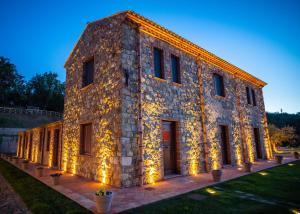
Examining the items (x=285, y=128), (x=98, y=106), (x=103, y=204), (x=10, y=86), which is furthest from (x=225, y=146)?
(x=10, y=86)

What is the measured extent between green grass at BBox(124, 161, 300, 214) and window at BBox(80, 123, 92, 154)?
5134 millimetres

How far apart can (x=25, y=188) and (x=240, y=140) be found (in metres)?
12.0

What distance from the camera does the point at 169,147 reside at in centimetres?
805

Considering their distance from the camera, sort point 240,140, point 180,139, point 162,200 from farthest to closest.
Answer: point 240,140
point 180,139
point 162,200

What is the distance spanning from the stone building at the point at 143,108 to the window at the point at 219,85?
0.06 m

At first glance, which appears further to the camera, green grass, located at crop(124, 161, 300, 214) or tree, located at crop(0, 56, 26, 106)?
tree, located at crop(0, 56, 26, 106)

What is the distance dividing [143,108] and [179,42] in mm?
4477

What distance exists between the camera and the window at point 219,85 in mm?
11531

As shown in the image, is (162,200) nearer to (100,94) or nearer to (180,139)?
A: (180,139)

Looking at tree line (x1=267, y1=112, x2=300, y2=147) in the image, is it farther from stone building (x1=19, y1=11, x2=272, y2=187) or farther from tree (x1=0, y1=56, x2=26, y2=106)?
tree (x1=0, y1=56, x2=26, y2=106)

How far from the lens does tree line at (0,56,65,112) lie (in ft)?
136

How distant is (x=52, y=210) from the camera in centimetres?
418

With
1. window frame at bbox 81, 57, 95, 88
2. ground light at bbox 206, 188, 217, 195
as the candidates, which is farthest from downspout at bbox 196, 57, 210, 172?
window frame at bbox 81, 57, 95, 88

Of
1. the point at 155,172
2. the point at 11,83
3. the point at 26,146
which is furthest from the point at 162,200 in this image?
the point at 11,83
